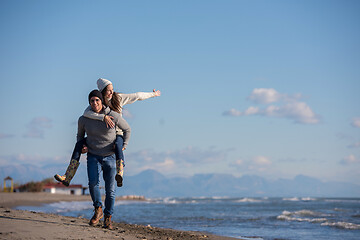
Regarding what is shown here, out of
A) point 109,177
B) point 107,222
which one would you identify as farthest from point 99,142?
point 107,222

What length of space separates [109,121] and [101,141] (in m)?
0.34

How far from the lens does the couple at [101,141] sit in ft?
20.2

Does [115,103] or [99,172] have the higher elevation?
[115,103]

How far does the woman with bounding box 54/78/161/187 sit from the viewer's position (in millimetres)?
6098

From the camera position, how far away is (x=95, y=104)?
615 centimetres

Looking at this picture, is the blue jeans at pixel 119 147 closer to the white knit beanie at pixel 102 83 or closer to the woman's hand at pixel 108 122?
the woman's hand at pixel 108 122

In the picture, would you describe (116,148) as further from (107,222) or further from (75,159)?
(107,222)

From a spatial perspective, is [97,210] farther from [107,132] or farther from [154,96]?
[154,96]

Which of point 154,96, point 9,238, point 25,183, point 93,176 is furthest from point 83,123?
point 25,183

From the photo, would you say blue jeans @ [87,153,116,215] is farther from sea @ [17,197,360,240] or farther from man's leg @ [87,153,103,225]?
sea @ [17,197,360,240]

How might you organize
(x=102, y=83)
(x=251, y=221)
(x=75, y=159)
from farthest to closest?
(x=251, y=221)
(x=102, y=83)
(x=75, y=159)

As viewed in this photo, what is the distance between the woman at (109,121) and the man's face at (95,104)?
74mm

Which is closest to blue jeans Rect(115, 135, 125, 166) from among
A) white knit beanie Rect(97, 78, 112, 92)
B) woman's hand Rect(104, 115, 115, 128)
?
woman's hand Rect(104, 115, 115, 128)

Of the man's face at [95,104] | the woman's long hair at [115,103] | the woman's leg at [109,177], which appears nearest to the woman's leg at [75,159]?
the woman's leg at [109,177]
